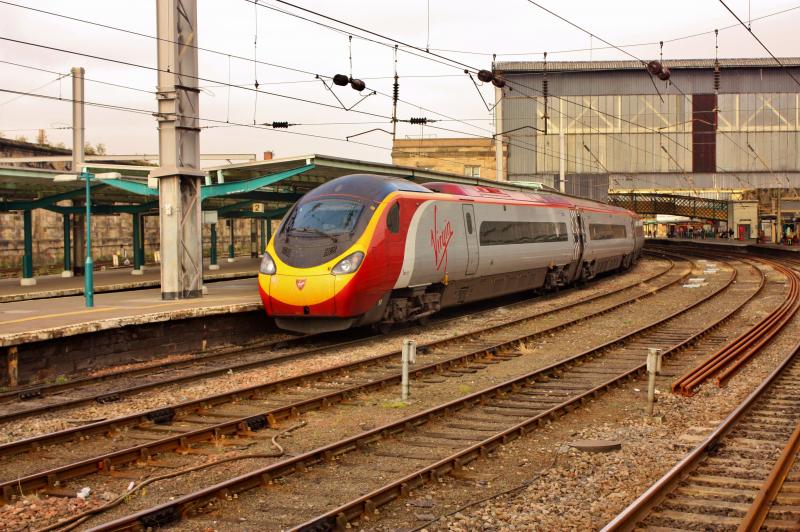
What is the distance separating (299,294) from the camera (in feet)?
50.2

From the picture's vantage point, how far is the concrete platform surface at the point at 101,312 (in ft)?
Answer: 44.1

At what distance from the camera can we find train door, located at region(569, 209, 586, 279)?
1071 inches

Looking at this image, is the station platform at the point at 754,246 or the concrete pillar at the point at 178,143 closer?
the concrete pillar at the point at 178,143

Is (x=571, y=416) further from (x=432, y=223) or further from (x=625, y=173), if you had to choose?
(x=625, y=173)

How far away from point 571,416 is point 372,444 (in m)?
2.90

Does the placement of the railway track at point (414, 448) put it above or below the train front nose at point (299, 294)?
below

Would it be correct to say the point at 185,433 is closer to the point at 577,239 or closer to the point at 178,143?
the point at 178,143

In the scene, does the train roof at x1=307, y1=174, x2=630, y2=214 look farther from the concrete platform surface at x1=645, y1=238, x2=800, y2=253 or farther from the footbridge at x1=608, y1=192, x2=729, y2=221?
the footbridge at x1=608, y1=192, x2=729, y2=221

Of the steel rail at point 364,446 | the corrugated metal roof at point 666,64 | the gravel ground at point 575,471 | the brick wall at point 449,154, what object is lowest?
the gravel ground at point 575,471

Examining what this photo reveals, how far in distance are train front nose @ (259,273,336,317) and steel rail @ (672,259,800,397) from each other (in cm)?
607

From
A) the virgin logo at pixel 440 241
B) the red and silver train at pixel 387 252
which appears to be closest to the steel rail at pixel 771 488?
the red and silver train at pixel 387 252

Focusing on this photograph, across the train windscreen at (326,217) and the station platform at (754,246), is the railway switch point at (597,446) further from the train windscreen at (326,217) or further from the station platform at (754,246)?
the station platform at (754,246)

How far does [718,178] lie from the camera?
6756 centimetres

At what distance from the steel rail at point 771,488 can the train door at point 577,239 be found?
18.5 metres
